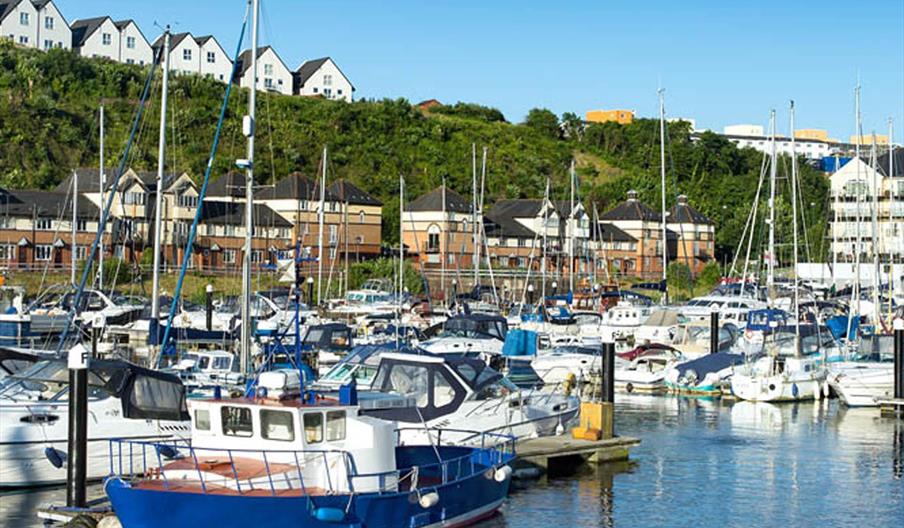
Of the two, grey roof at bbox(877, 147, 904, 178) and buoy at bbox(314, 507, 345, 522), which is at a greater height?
grey roof at bbox(877, 147, 904, 178)

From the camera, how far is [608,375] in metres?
35.9

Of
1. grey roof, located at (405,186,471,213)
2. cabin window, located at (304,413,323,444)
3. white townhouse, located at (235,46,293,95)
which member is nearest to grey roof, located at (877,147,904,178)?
grey roof, located at (405,186,471,213)

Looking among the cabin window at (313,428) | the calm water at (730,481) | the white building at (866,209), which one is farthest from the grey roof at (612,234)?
the cabin window at (313,428)

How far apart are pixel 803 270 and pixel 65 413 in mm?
89175

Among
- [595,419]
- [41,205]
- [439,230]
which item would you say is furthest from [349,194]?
[595,419]

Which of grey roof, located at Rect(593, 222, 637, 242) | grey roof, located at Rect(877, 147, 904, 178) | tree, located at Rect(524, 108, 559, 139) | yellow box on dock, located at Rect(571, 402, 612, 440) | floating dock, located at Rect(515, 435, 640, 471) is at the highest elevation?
tree, located at Rect(524, 108, 559, 139)

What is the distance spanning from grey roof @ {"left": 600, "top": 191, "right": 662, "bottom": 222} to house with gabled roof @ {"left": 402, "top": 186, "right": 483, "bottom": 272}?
21.2m

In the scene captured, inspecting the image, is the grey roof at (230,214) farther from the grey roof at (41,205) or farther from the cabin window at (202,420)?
the cabin window at (202,420)

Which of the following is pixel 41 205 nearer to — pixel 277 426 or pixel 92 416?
pixel 92 416

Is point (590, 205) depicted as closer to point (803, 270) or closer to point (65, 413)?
point (803, 270)

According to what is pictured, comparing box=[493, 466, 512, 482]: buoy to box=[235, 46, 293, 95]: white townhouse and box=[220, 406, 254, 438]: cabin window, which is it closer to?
box=[220, 406, 254, 438]: cabin window

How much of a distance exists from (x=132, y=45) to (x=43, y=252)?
61.1 meters

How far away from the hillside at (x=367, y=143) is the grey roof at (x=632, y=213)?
4.80m

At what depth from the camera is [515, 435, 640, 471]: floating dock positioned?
31641mm
